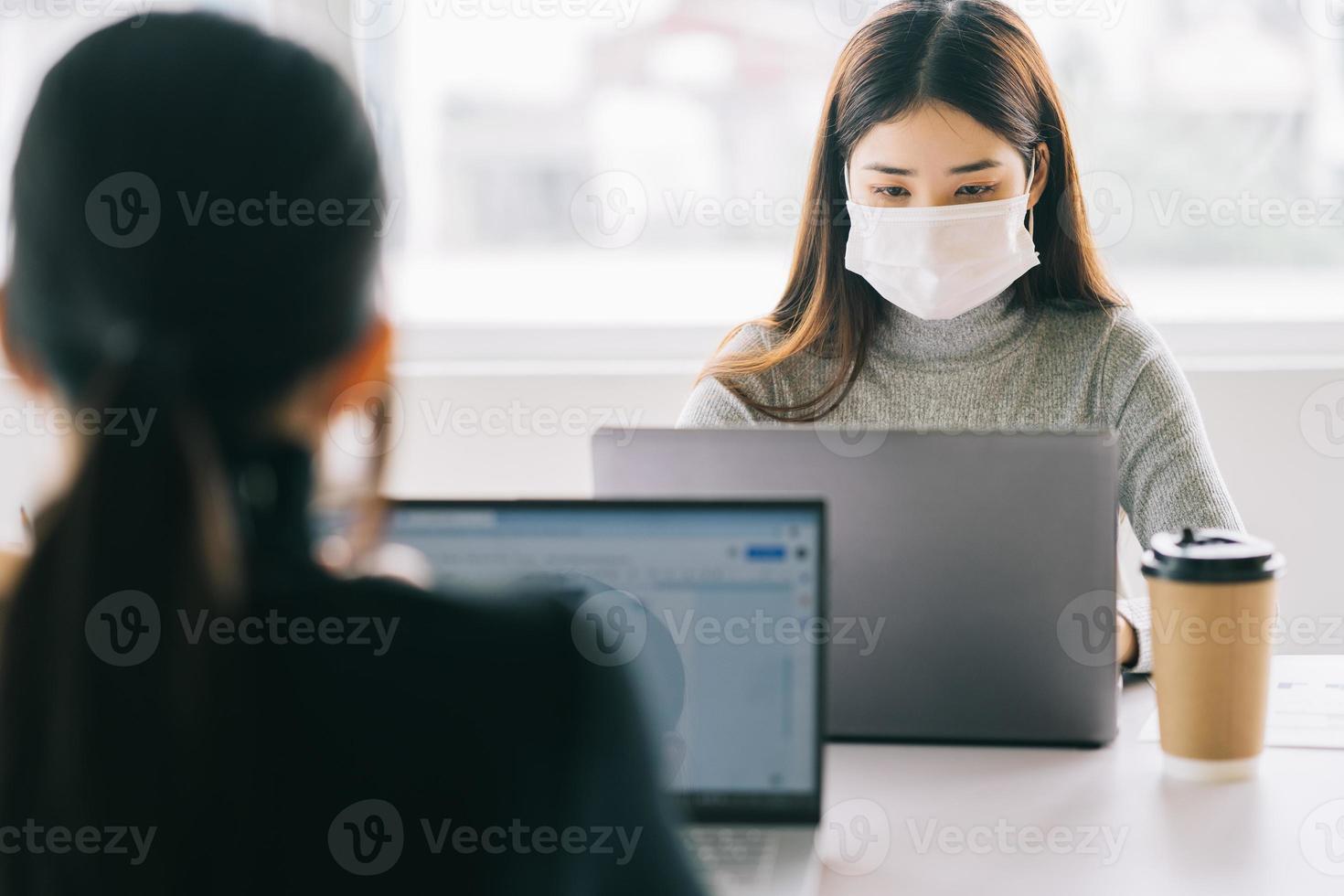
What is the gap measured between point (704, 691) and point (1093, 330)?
101 centimetres

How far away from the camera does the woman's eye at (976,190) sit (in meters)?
1.62

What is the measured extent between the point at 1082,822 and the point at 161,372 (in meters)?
0.75

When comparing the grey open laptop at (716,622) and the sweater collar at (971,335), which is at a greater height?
the sweater collar at (971,335)

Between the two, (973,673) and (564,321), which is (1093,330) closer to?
(973,673)

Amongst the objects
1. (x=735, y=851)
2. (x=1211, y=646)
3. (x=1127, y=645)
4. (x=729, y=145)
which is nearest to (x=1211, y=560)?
(x=1211, y=646)

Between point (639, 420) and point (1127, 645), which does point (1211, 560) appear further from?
point (639, 420)

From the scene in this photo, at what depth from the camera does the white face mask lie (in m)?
1.61

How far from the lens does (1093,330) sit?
171 centimetres

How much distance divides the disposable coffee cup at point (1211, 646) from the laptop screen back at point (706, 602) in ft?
1.04

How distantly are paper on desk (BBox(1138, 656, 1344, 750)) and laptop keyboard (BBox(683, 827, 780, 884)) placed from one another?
43 cm

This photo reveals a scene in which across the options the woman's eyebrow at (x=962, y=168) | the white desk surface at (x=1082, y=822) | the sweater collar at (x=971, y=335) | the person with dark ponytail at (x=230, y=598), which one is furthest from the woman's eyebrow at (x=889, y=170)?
the person with dark ponytail at (x=230, y=598)

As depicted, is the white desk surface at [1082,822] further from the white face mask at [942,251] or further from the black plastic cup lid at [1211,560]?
the white face mask at [942,251]

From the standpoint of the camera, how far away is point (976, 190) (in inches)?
63.9

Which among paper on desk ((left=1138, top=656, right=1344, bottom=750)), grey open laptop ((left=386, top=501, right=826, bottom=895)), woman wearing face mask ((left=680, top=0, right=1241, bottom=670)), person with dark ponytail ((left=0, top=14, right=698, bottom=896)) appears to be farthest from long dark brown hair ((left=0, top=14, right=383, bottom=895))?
woman wearing face mask ((left=680, top=0, right=1241, bottom=670))
